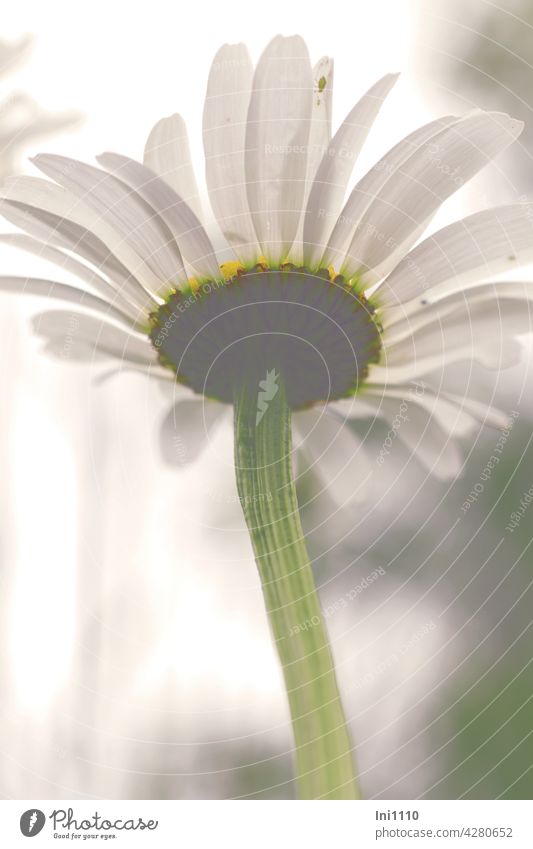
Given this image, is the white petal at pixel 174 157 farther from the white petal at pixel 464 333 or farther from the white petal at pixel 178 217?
the white petal at pixel 464 333

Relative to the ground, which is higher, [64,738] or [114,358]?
[114,358]

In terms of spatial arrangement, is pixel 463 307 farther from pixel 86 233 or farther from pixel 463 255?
pixel 86 233

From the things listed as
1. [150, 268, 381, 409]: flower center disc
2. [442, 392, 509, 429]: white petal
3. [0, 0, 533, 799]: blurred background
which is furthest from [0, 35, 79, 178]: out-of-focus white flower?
[442, 392, 509, 429]: white petal
